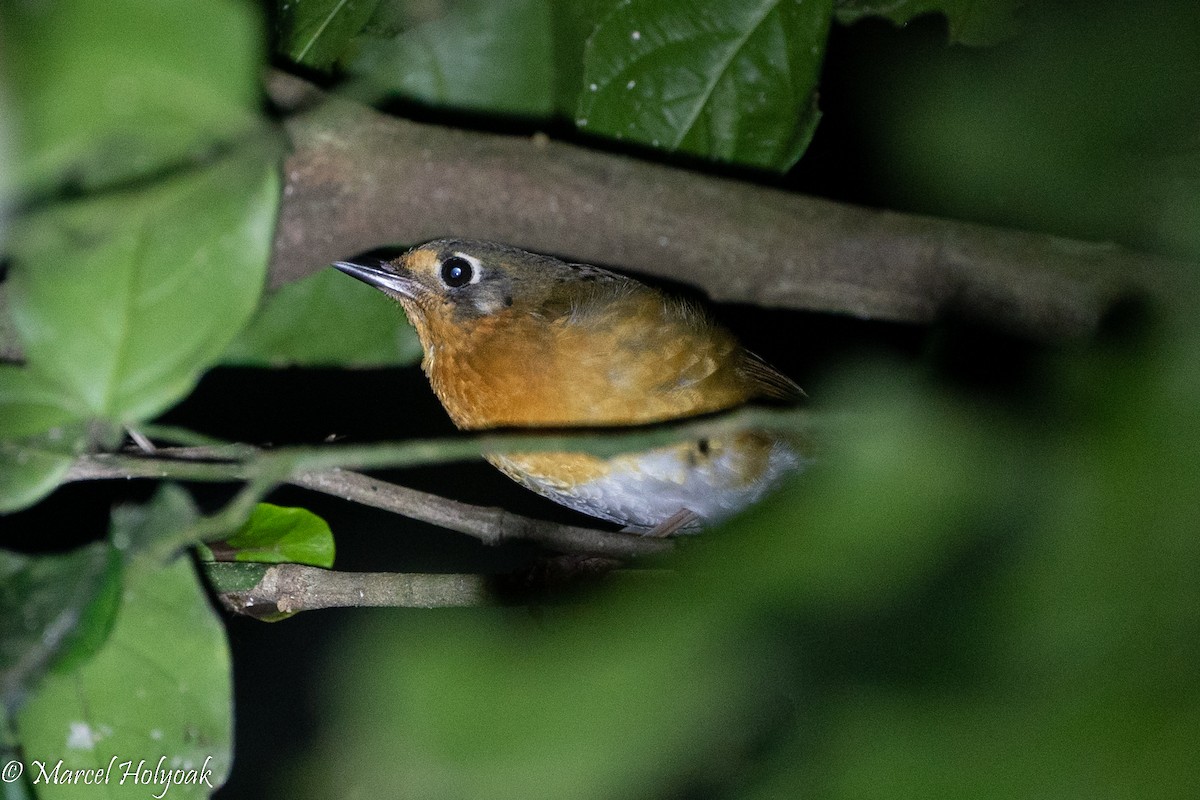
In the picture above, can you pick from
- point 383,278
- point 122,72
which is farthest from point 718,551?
point 383,278

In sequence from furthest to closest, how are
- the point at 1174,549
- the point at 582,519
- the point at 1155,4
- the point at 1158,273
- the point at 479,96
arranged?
the point at 582,519
the point at 479,96
the point at 1158,273
the point at 1155,4
the point at 1174,549

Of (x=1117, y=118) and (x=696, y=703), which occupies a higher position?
(x=1117, y=118)

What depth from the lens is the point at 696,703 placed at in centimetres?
38

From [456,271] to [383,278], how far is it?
295mm

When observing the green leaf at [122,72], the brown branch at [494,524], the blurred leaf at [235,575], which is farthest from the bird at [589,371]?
the green leaf at [122,72]

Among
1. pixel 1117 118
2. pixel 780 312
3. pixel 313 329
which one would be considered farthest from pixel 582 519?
pixel 1117 118

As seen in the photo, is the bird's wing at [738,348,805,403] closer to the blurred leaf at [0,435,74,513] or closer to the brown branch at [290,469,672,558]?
the brown branch at [290,469,672,558]

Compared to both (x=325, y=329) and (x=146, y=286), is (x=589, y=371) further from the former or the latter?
(x=146, y=286)

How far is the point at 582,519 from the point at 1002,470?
9.69 feet

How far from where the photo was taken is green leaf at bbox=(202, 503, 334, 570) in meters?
1.71

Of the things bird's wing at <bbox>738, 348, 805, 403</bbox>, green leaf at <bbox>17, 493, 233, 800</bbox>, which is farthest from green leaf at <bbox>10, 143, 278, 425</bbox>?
bird's wing at <bbox>738, 348, 805, 403</bbox>

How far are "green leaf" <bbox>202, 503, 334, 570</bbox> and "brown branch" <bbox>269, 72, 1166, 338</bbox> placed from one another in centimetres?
42

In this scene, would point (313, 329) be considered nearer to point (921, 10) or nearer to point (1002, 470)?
point (921, 10)

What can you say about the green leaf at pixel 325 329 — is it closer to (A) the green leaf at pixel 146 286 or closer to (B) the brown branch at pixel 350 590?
(B) the brown branch at pixel 350 590
